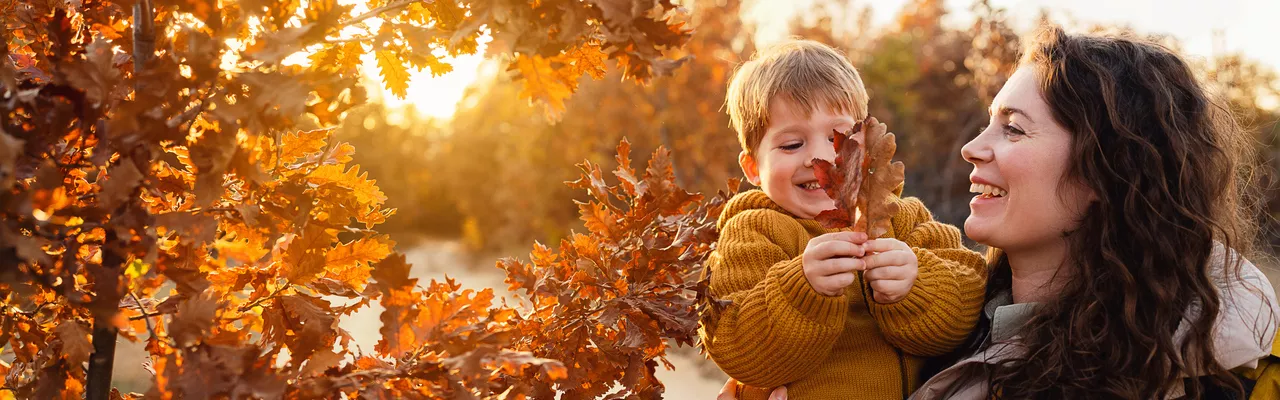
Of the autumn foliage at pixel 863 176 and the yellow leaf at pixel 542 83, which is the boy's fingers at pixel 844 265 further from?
the yellow leaf at pixel 542 83

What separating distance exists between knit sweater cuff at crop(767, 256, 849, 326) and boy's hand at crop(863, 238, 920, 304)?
8cm

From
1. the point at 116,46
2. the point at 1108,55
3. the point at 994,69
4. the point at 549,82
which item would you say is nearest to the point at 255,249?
the point at 116,46

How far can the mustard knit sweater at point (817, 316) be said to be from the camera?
1838 millimetres

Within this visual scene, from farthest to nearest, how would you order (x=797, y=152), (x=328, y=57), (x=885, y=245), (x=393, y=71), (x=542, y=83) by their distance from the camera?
(x=797, y=152) < (x=885, y=245) < (x=393, y=71) < (x=328, y=57) < (x=542, y=83)

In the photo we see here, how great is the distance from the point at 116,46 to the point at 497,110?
48.4 feet

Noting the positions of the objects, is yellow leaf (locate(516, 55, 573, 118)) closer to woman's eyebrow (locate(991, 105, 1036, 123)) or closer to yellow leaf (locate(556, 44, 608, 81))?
yellow leaf (locate(556, 44, 608, 81))

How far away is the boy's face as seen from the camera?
2.12 meters

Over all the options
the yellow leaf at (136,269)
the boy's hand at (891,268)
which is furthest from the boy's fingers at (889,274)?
the yellow leaf at (136,269)

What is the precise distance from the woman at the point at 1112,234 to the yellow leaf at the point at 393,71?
1.26 m

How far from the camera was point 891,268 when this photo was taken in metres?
1.77

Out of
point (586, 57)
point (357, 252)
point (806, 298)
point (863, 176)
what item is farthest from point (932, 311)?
point (357, 252)

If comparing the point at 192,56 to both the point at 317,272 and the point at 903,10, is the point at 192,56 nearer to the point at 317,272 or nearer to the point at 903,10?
the point at 317,272

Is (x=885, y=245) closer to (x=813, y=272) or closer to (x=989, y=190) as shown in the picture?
(x=813, y=272)

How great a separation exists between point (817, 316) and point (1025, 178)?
0.55 meters
